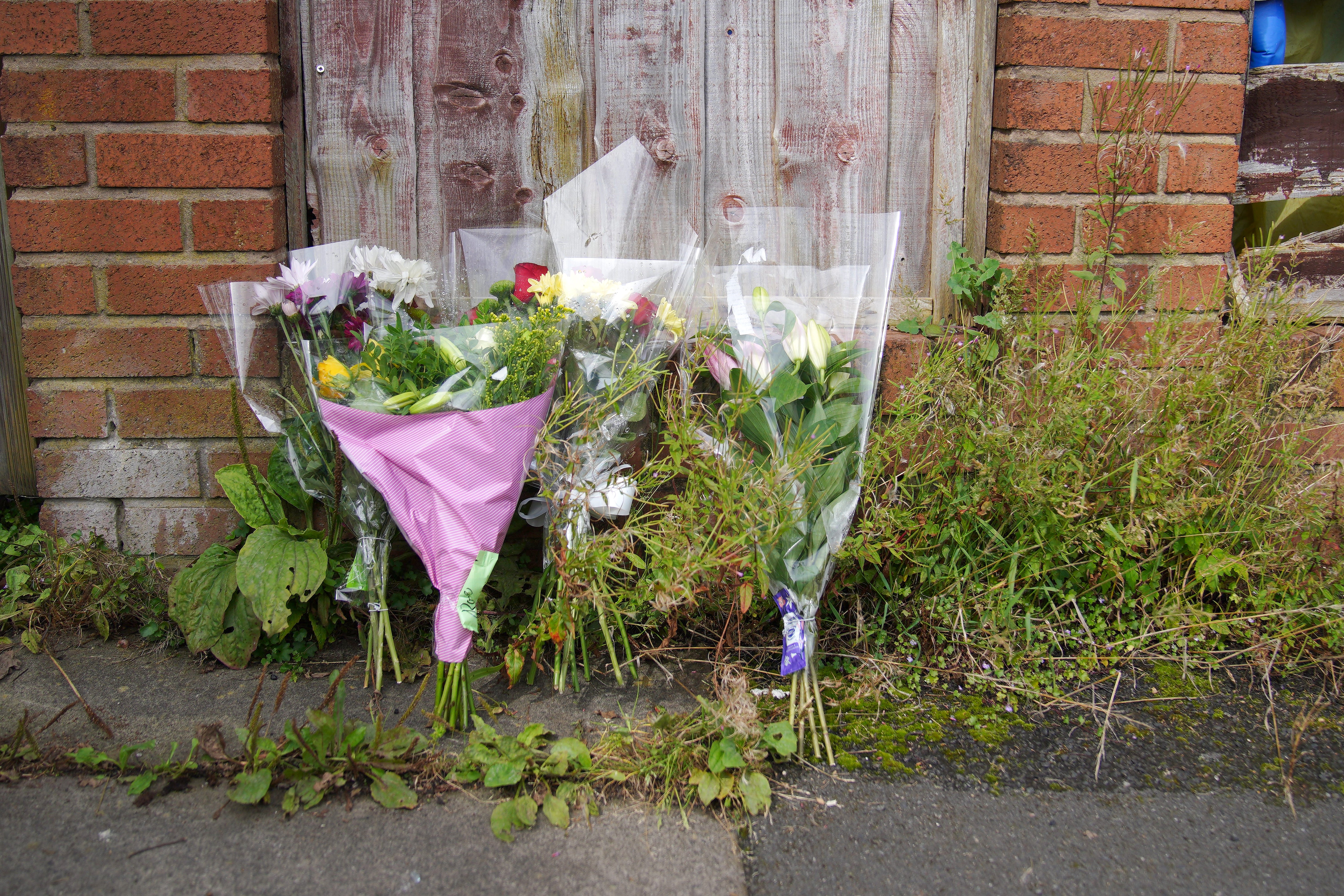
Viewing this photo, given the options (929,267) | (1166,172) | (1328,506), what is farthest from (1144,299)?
(1328,506)

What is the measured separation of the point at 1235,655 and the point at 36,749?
2.46 meters

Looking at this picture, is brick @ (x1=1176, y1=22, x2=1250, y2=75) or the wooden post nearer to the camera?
brick @ (x1=1176, y1=22, x2=1250, y2=75)

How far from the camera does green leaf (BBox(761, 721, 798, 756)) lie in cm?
150

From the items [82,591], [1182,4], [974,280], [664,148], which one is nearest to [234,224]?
[82,591]

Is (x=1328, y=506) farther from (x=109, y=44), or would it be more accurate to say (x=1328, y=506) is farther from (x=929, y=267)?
(x=109, y=44)

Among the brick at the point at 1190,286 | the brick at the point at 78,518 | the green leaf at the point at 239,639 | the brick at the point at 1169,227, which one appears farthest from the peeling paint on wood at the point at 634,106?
the green leaf at the point at 239,639

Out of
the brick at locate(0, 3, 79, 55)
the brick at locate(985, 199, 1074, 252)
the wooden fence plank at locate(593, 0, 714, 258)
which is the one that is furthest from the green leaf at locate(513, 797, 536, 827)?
the brick at locate(0, 3, 79, 55)

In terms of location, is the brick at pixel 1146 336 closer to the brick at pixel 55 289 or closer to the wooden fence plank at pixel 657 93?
the wooden fence plank at pixel 657 93

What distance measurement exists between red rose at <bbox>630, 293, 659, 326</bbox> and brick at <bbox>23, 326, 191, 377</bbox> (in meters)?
1.11

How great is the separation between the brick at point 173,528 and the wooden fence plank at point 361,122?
77 centimetres

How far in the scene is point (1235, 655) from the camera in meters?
1.85

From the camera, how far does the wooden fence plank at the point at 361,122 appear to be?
209cm

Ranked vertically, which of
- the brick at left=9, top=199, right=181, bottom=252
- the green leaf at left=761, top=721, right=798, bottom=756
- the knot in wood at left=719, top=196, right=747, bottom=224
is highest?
the knot in wood at left=719, top=196, right=747, bottom=224

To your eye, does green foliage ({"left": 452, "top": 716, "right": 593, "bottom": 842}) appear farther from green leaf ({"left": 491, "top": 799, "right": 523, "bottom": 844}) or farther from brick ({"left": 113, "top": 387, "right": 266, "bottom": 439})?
brick ({"left": 113, "top": 387, "right": 266, "bottom": 439})
